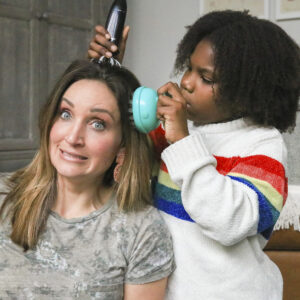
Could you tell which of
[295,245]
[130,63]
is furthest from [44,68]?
[295,245]

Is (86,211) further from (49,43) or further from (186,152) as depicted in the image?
(49,43)

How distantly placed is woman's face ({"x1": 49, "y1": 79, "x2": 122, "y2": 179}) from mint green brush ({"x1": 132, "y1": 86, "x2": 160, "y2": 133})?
0.10 metres

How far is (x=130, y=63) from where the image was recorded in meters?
3.70

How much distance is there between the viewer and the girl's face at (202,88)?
1174mm

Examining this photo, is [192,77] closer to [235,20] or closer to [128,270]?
[235,20]

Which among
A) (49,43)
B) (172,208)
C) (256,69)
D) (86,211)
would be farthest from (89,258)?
(49,43)

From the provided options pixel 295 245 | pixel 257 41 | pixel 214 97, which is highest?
pixel 257 41

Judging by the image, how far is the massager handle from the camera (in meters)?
1.26

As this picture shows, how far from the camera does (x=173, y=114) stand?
1.06 m

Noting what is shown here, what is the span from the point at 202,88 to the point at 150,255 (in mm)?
415

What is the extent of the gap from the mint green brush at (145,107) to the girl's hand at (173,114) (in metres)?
0.02

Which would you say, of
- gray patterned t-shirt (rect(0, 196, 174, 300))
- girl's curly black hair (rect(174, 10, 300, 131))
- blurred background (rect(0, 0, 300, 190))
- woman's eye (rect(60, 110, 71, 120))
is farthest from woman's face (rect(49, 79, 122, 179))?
blurred background (rect(0, 0, 300, 190))

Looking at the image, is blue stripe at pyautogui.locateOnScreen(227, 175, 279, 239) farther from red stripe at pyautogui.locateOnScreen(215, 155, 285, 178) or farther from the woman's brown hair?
the woman's brown hair

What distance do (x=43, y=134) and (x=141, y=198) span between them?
293 mm
